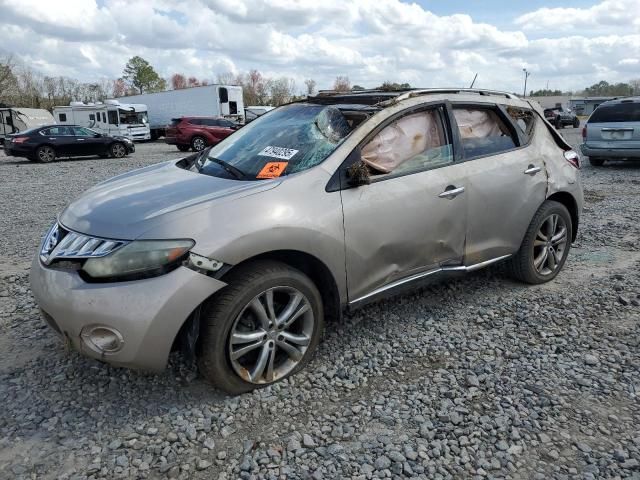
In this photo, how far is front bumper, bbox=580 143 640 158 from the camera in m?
11.2

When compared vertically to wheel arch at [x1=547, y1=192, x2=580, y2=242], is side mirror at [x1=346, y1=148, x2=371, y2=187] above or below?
above

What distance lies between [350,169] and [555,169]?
7.29ft

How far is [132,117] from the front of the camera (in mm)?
28969

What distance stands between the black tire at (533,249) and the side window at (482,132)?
634 millimetres

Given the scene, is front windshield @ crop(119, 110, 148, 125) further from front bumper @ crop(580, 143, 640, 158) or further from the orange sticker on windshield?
the orange sticker on windshield

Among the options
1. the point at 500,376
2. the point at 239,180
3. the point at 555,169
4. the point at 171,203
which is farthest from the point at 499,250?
the point at 171,203

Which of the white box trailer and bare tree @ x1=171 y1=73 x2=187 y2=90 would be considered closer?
the white box trailer

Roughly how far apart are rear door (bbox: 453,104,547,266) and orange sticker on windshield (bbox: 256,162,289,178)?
138cm

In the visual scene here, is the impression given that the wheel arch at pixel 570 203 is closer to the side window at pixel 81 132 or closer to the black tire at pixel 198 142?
the side window at pixel 81 132

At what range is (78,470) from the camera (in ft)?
7.64

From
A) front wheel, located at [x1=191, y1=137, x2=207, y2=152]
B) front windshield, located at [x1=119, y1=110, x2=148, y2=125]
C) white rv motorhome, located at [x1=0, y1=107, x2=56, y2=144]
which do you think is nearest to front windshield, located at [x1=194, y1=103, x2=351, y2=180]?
front wheel, located at [x1=191, y1=137, x2=207, y2=152]

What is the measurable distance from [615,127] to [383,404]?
11.0 m

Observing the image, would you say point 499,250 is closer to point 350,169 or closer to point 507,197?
point 507,197

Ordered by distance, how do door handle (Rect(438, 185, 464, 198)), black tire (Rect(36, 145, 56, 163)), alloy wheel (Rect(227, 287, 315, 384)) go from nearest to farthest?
alloy wheel (Rect(227, 287, 315, 384)) → door handle (Rect(438, 185, 464, 198)) → black tire (Rect(36, 145, 56, 163))
